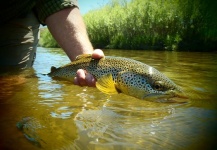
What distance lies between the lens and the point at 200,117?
2.00 metres

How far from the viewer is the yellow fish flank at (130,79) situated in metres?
2.18

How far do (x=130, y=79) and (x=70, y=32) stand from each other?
1254mm

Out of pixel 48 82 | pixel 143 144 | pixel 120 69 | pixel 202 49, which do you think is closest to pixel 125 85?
pixel 120 69

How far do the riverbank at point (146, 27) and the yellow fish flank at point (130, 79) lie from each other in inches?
347

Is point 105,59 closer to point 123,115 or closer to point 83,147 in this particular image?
point 123,115

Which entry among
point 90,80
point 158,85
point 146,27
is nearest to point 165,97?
point 158,85

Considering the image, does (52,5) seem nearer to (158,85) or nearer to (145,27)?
(158,85)

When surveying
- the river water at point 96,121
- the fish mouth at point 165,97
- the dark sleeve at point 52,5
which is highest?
the dark sleeve at point 52,5

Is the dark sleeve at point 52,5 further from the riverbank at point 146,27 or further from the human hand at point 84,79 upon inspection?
the riverbank at point 146,27

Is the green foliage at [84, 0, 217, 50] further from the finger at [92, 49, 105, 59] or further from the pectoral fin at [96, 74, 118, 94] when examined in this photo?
the pectoral fin at [96, 74, 118, 94]

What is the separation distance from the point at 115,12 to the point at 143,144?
1805cm

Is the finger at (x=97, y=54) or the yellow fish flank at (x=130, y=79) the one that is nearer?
the yellow fish flank at (x=130, y=79)

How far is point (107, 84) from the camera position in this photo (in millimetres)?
2309

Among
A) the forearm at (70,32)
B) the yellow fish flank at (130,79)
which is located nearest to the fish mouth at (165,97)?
the yellow fish flank at (130,79)
